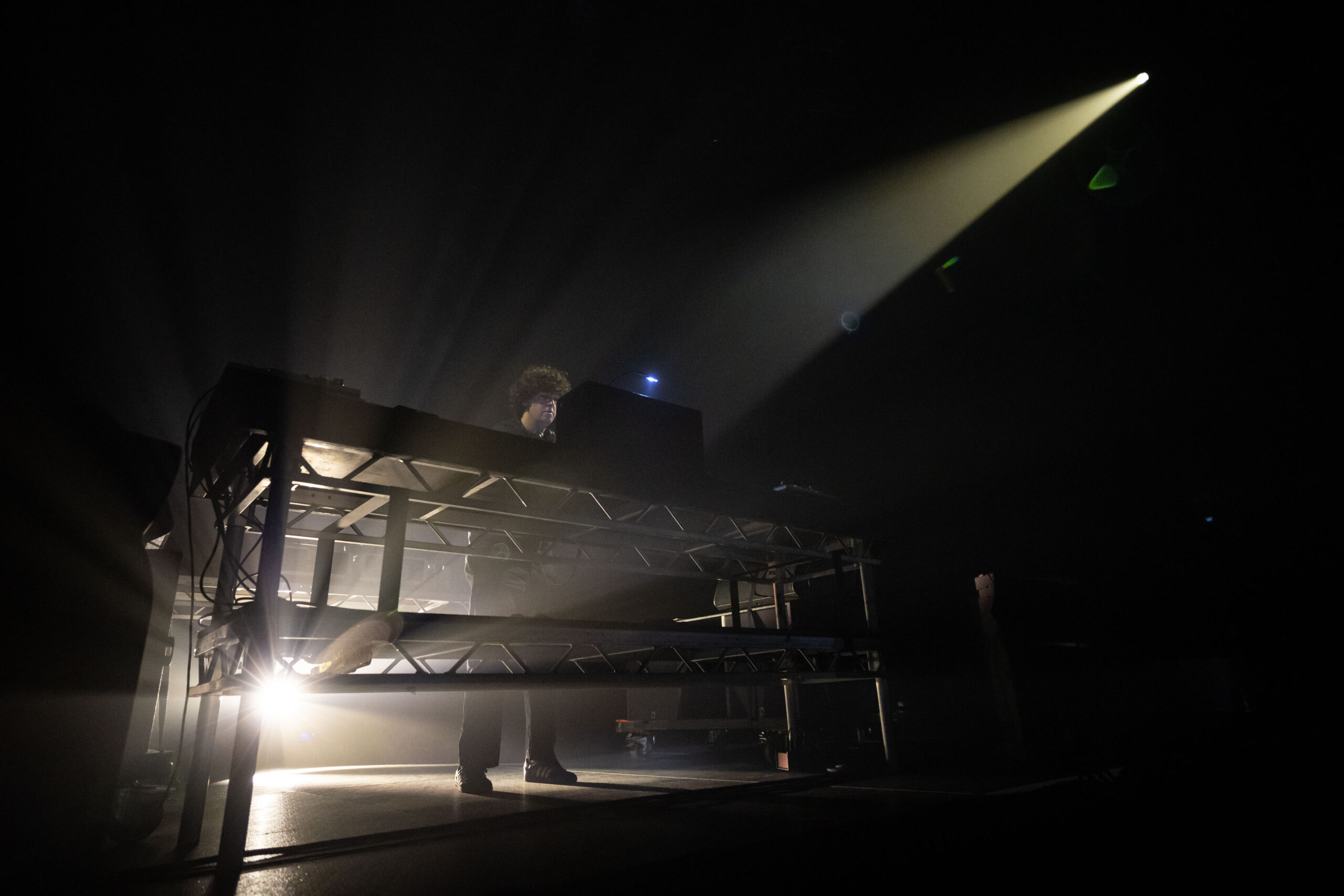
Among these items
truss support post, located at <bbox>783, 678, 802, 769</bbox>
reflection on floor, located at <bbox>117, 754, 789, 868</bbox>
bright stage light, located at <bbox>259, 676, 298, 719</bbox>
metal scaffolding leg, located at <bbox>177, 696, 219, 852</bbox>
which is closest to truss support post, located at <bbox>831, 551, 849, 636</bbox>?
truss support post, located at <bbox>783, 678, 802, 769</bbox>

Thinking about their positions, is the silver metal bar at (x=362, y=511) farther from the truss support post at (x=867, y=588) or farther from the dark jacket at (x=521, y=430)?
the truss support post at (x=867, y=588)

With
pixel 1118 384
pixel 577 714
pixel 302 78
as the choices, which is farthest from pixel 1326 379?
pixel 577 714

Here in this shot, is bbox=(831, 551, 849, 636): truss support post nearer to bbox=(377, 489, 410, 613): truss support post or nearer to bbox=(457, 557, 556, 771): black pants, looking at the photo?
bbox=(457, 557, 556, 771): black pants

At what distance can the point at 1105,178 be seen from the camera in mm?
5902

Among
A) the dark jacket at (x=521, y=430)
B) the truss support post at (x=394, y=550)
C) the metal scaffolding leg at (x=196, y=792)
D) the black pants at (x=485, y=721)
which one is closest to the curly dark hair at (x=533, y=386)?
the dark jacket at (x=521, y=430)

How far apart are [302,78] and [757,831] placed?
269 inches

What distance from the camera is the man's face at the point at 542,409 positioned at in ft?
23.1

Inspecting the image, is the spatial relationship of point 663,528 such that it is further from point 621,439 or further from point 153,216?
point 153,216

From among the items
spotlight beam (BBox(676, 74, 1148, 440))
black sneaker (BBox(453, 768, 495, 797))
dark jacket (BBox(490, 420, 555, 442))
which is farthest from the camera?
spotlight beam (BBox(676, 74, 1148, 440))

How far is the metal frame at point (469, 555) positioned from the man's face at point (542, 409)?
157 centimetres

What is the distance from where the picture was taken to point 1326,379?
6.37 m

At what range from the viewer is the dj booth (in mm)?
3490

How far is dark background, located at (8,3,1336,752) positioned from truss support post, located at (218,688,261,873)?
241 centimetres

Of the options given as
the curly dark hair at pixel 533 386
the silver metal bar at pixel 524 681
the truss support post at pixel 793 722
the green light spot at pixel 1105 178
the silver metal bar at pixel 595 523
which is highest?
the green light spot at pixel 1105 178
